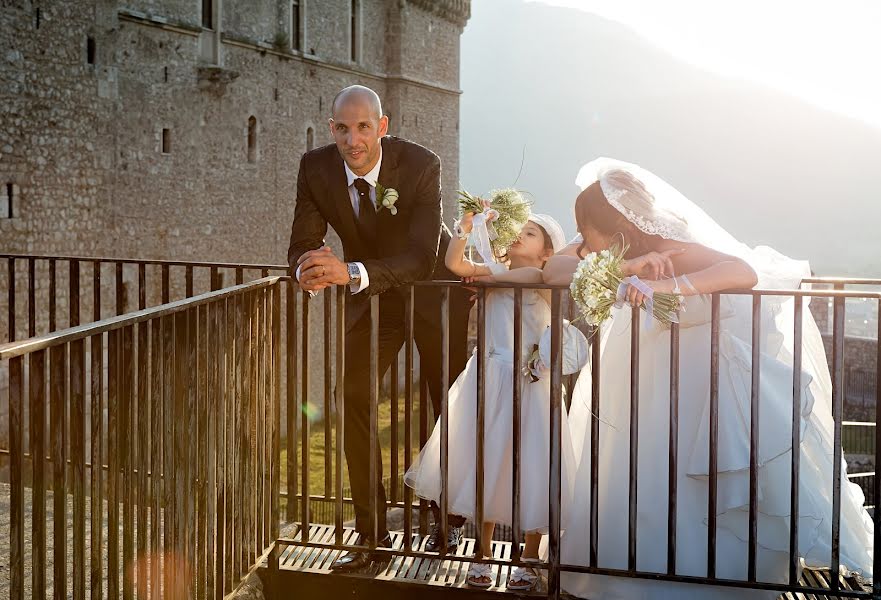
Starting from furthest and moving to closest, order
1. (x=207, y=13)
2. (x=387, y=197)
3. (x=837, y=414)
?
1. (x=207, y=13)
2. (x=387, y=197)
3. (x=837, y=414)

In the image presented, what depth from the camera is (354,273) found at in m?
3.59

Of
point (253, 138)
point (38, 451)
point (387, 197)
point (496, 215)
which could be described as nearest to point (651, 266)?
point (496, 215)

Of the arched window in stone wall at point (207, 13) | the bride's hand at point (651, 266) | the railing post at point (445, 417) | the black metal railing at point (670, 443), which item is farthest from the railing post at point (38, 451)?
the arched window in stone wall at point (207, 13)

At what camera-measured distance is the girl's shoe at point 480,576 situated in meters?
3.64

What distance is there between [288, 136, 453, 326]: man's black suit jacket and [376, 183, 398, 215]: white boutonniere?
6 centimetres

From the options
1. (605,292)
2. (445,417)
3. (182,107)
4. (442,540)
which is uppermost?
(182,107)

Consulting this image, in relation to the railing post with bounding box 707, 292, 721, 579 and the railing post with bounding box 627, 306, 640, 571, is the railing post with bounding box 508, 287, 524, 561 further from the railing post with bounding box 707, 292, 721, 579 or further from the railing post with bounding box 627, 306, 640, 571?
the railing post with bounding box 707, 292, 721, 579

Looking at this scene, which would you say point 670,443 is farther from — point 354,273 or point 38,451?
point 38,451

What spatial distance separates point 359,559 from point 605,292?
1379 mm

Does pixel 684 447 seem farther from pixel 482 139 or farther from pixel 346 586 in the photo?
pixel 482 139

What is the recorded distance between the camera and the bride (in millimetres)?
3615

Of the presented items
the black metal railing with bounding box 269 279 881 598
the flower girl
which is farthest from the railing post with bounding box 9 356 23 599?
the flower girl

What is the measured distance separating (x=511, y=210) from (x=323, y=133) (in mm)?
19243

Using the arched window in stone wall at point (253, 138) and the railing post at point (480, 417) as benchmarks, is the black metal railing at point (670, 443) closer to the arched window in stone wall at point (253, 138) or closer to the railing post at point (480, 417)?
the railing post at point (480, 417)
